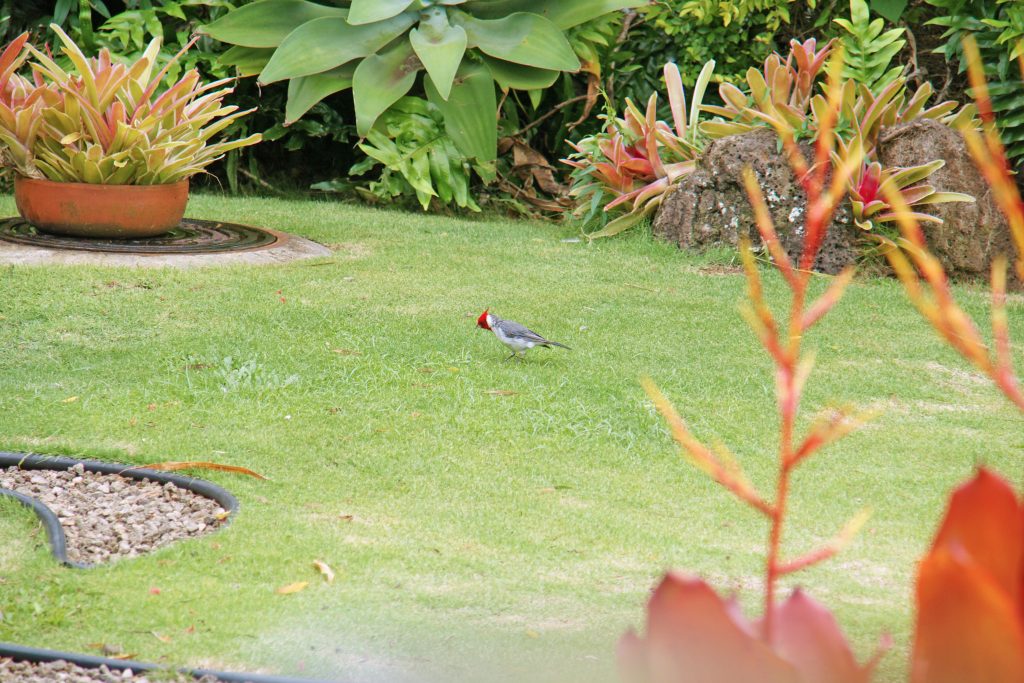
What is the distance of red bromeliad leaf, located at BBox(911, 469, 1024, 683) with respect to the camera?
0.55 meters

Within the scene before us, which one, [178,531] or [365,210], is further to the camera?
[365,210]

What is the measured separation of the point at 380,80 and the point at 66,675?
5967 mm

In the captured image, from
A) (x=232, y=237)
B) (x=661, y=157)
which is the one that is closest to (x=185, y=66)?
(x=232, y=237)

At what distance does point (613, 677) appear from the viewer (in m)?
0.90

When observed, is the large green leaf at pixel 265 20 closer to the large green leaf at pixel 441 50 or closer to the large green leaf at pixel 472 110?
the large green leaf at pixel 441 50

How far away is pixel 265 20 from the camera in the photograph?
26.4 ft

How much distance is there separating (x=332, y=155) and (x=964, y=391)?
643 centimetres

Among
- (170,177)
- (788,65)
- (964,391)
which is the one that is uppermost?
(788,65)

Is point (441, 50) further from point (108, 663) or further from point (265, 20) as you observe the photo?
point (108, 663)

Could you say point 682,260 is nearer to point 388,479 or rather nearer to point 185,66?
point 388,479

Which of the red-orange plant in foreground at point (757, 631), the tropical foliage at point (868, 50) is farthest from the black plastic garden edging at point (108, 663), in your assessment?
the tropical foliage at point (868, 50)

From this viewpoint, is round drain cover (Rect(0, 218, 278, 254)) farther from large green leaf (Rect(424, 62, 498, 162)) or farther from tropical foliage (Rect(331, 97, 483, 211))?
large green leaf (Rect(424, 62, 498, 162))

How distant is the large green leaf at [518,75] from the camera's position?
8234mm

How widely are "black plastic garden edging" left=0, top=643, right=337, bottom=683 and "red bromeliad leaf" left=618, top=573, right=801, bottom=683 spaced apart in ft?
6.64
